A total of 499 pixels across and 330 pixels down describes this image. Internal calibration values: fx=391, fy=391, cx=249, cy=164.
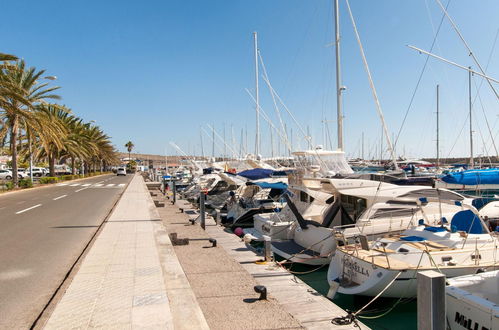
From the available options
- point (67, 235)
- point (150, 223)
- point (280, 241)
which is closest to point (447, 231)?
point (280, 241)

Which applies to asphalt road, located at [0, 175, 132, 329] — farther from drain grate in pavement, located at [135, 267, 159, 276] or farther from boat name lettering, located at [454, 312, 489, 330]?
boat name lettering, located at [454, 312, 489, 330]

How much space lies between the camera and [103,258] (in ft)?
29.8

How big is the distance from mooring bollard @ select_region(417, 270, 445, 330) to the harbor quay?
1826 millimetres

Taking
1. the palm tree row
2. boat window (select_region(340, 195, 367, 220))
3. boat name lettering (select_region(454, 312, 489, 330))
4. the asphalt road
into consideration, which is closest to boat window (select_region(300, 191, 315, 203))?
boat window (select_region(340, 195, 367, 220))

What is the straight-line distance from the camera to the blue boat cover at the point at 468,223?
9.60m

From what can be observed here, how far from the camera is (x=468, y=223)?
991 centimetres

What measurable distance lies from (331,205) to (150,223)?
6.88m

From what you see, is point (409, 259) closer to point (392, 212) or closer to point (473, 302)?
point (473, 302)

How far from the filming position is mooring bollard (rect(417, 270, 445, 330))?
3939 mm

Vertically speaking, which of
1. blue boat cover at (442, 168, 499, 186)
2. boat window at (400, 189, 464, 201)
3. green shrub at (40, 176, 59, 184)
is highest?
blue boat cover at (442, 168, 499, 186)

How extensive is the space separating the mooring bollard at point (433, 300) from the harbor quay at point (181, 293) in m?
1.83

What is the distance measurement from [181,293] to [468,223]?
7.51m

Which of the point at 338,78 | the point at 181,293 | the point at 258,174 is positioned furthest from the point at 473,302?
the point at 258,174

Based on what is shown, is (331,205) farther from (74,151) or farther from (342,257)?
(74,151)
